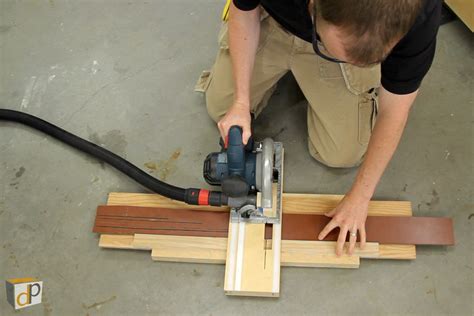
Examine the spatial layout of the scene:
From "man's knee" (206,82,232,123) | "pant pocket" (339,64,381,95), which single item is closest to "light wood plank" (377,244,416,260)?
"pant pocket" (339,64,381,95)

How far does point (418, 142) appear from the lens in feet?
6.13

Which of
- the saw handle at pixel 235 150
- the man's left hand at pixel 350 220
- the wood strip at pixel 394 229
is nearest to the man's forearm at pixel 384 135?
the man's left hand at pixel 350 220

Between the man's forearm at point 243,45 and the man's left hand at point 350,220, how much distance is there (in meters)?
0.49

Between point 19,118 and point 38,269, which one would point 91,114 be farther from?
point 38,269

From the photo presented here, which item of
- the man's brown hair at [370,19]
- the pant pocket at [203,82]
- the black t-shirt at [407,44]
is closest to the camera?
the man's brown hair at [370,19]

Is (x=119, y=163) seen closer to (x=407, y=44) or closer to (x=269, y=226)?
(x=269, y=226)

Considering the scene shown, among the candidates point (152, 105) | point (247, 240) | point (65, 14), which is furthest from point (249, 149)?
point (65, 14)

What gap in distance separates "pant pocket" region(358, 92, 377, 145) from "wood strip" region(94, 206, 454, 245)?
1.05 feet

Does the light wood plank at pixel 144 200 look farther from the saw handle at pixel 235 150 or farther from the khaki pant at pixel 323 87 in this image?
the khaki pant at pixel 323 87

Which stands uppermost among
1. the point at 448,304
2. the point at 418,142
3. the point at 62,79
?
the point at 62,79

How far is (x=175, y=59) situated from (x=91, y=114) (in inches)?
20.4

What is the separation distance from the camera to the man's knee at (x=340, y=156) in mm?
1700

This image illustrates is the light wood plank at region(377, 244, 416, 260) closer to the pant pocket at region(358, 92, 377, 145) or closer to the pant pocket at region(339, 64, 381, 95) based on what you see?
the pant pocket at region(358, 92, 377, 145)

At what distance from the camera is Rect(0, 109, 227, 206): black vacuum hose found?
1516mm
